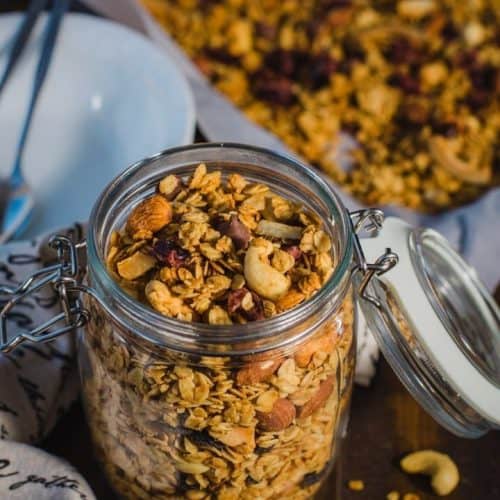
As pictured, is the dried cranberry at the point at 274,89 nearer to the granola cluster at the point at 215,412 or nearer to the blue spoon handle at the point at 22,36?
the blue spoon handle at the point at 22,36

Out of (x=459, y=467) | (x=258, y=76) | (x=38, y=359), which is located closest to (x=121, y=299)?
(x=38, y=359)

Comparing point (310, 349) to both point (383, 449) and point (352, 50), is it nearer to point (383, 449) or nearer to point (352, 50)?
point (383, 449)

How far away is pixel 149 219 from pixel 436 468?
0.85 feet

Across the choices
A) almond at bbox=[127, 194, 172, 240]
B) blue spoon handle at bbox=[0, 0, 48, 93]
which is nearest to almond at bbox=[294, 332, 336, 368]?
almond at bbox=[127, 194, 172, 240]

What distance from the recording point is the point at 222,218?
501 millimetres

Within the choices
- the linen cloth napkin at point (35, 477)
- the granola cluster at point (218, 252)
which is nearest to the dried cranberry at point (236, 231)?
the granola cluster at point (218, 252)

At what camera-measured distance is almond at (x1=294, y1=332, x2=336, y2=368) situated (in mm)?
471

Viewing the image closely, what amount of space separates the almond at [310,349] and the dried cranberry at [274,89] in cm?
46

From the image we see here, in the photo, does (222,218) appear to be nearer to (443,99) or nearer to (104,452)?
(104,452)

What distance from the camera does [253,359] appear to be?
0.46 metres

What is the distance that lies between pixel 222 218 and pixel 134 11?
0.42 m

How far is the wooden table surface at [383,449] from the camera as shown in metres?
0.59

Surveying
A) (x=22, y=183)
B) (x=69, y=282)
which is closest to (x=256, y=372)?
(x=69, y=282)

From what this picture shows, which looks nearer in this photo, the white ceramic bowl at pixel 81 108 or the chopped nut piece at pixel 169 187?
the chopped nut piece at pixel 169 187
